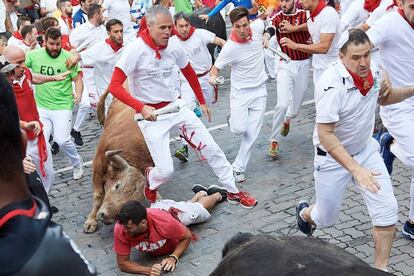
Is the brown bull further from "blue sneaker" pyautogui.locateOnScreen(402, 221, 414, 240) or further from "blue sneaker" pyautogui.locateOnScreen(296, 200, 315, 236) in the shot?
"blue sneaker" pyautogui.locateOnScreen(402, 221, 414, 240)

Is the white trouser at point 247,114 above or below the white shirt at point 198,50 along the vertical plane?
below

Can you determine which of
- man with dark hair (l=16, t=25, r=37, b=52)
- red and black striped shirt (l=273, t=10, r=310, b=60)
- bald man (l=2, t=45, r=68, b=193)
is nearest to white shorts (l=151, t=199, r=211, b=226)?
bald man (l=2, t=45, r=68, b=193)

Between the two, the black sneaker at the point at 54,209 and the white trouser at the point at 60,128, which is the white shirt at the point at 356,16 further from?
the black sneaker at the point at 54,209

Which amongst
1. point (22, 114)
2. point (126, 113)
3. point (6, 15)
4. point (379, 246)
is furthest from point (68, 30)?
point (379, 246)

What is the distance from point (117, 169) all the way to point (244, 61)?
7.10ft

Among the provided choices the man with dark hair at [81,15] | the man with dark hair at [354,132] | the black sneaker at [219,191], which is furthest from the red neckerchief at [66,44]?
the man with dark hair at [354,132]

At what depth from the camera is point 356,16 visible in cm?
1071

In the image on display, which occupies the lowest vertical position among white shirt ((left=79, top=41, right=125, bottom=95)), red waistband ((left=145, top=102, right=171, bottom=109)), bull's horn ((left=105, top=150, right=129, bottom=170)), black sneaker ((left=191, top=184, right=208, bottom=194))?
Result: black sneaker ((left=191, top=184, right=208, bottom=194))

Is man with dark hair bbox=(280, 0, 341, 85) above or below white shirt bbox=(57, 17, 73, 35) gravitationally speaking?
above

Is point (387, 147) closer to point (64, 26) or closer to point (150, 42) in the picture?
point (150, 42)

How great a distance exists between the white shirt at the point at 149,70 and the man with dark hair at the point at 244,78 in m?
1.10

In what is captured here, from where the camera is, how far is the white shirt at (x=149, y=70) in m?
7.94

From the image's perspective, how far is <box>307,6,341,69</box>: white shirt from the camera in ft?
31.0

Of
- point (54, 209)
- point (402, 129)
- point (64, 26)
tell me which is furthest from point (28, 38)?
point (402, 129)
